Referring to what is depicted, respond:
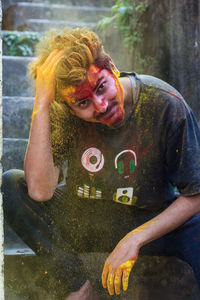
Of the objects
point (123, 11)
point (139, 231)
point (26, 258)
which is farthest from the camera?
point (123, 11)

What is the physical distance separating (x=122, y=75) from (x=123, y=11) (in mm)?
1729

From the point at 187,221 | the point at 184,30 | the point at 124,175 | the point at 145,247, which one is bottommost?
the point at 145,247

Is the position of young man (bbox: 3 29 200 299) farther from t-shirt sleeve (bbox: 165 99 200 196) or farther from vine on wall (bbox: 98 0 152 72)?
vine on wall (bbox: 98 0 152 72)

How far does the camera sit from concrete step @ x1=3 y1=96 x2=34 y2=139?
3.06m

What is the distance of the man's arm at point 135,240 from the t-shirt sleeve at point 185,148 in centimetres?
6

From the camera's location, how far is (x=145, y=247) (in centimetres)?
198

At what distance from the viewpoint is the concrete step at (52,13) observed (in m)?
5.95

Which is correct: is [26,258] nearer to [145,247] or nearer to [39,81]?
[145,247]

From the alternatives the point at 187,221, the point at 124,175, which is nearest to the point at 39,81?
the point at 124,175

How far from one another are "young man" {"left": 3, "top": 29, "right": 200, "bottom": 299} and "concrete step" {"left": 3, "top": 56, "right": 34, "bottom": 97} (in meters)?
1.87

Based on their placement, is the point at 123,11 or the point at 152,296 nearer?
the point at 152,296

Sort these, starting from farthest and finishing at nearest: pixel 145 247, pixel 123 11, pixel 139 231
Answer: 1. pixel 123 11
2. pixel 145 247
3. pixel 139 231

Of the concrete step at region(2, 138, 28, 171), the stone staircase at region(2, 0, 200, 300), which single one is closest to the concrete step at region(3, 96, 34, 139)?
the stone staircase at region(2, 0, 200, 300)

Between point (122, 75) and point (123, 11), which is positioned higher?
point (123, 11)
